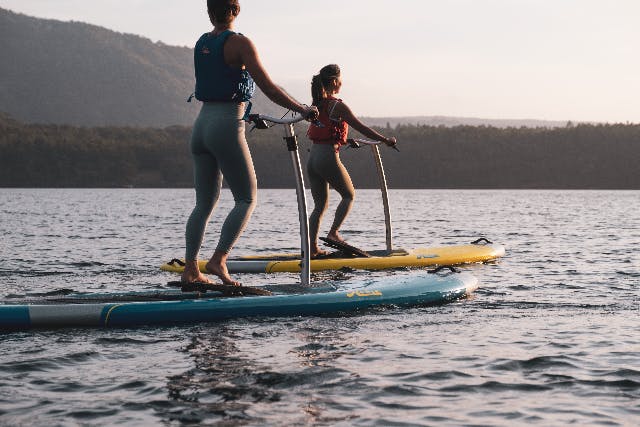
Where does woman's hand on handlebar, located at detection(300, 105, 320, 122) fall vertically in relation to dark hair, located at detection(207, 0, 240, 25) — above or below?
below

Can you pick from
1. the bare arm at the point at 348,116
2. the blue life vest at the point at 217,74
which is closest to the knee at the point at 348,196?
the bare arm at the point at 348,116

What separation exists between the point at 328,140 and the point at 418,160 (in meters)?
128

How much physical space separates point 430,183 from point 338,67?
427ft

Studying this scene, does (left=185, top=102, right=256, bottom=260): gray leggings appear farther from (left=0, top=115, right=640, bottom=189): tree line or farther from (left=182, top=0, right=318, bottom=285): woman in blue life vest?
(left=0, top=115, right=640, bottom=189): tree line

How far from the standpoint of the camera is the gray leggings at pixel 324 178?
1256cm

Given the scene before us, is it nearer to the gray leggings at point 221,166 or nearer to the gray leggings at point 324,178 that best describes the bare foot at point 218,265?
the gray leggings at point 221,166

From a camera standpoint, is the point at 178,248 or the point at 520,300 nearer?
the point at 520,300

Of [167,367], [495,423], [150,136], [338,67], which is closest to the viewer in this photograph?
[495,423]

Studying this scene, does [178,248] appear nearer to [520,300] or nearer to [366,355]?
[520,300]

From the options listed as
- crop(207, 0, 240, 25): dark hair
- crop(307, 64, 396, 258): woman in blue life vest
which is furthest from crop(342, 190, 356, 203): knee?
crop(207, 0, 240, 25): dark hair

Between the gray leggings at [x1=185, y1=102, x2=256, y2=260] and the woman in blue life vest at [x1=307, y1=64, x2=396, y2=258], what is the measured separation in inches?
140

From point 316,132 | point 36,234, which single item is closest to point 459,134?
point 36,234

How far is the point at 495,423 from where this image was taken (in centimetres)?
530

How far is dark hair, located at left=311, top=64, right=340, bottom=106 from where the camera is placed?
11914mm
